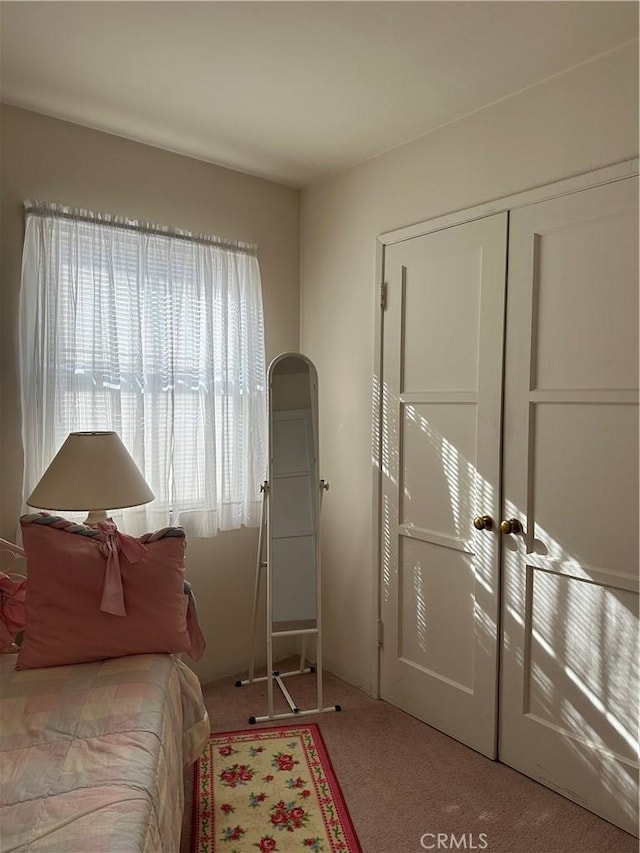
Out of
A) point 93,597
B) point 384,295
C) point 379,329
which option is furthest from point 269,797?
point 384,295

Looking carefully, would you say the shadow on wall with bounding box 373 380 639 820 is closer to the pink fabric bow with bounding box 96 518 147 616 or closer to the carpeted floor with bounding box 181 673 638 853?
the carpeted floor with bounding box 181 673 638 853

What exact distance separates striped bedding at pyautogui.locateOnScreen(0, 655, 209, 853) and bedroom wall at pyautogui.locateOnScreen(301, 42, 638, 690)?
46.3 inches

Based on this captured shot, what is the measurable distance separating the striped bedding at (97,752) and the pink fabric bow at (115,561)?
7.7 inches

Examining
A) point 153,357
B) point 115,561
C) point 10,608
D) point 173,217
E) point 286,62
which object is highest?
point 286,62

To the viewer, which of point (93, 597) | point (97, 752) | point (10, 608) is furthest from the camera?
point (10, 608)

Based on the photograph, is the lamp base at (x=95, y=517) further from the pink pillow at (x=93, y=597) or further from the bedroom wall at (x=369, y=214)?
the bedroom wall at (x=369, y=214)

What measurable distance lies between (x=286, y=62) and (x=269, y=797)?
2.60 meters

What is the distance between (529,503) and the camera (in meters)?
2.30

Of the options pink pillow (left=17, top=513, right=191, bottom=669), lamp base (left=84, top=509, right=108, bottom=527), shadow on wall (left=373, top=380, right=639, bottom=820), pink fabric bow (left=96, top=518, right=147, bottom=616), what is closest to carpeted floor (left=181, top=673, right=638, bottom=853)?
shadow on wall (left=373, top=380, right=639, bottom=820)

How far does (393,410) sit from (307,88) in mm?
1391

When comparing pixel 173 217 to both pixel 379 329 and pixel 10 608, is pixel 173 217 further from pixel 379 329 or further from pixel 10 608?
pixel 10 608

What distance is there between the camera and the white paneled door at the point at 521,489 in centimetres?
203

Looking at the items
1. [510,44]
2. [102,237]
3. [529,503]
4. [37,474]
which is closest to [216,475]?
[37,474]

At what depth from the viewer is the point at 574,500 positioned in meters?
2.15
